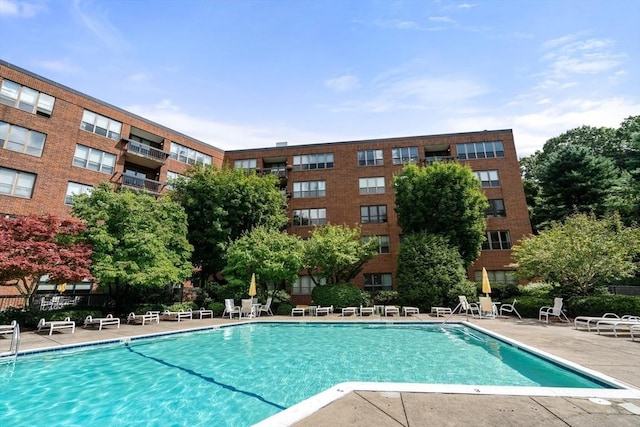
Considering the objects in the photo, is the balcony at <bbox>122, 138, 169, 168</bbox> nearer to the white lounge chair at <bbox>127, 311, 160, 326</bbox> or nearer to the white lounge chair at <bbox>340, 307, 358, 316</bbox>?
the white lounge chair at <bbox>127, 311, 160, 326</bbox>

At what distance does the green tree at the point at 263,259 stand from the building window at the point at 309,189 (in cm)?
974

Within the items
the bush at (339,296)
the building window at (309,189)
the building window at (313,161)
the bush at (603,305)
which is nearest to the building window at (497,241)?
the bush at (603,305)

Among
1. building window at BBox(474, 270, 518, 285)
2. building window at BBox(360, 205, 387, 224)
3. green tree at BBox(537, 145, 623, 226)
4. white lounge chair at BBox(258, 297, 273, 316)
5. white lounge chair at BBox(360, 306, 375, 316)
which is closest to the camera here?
white lounge chair at BBox(360, 306, 375, 316)

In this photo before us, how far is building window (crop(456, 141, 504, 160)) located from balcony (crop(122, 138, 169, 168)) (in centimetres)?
2684

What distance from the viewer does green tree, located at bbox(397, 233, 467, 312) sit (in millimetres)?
19062

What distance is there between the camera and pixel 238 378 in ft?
23.6

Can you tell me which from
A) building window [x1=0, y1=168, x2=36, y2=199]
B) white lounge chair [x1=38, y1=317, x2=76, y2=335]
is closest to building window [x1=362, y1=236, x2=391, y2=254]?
white lounge chair [x1=38, y1=317, x2=76, y2=335]

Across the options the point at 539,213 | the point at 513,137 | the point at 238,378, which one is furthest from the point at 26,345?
the point at 539,213

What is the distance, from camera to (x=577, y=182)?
26781 millimetres

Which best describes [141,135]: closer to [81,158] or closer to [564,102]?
[81,158]

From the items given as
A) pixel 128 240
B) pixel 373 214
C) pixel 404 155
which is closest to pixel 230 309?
pixel 128 240

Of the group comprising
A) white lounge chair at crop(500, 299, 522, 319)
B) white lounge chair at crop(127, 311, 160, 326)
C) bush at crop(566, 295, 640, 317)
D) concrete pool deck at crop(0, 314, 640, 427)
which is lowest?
white lounge chair at crop(127, 311, 160, 326)

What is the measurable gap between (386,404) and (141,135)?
29.6 m

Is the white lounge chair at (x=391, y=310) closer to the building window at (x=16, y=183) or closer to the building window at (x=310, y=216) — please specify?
the building window at (x=310, y=216)
